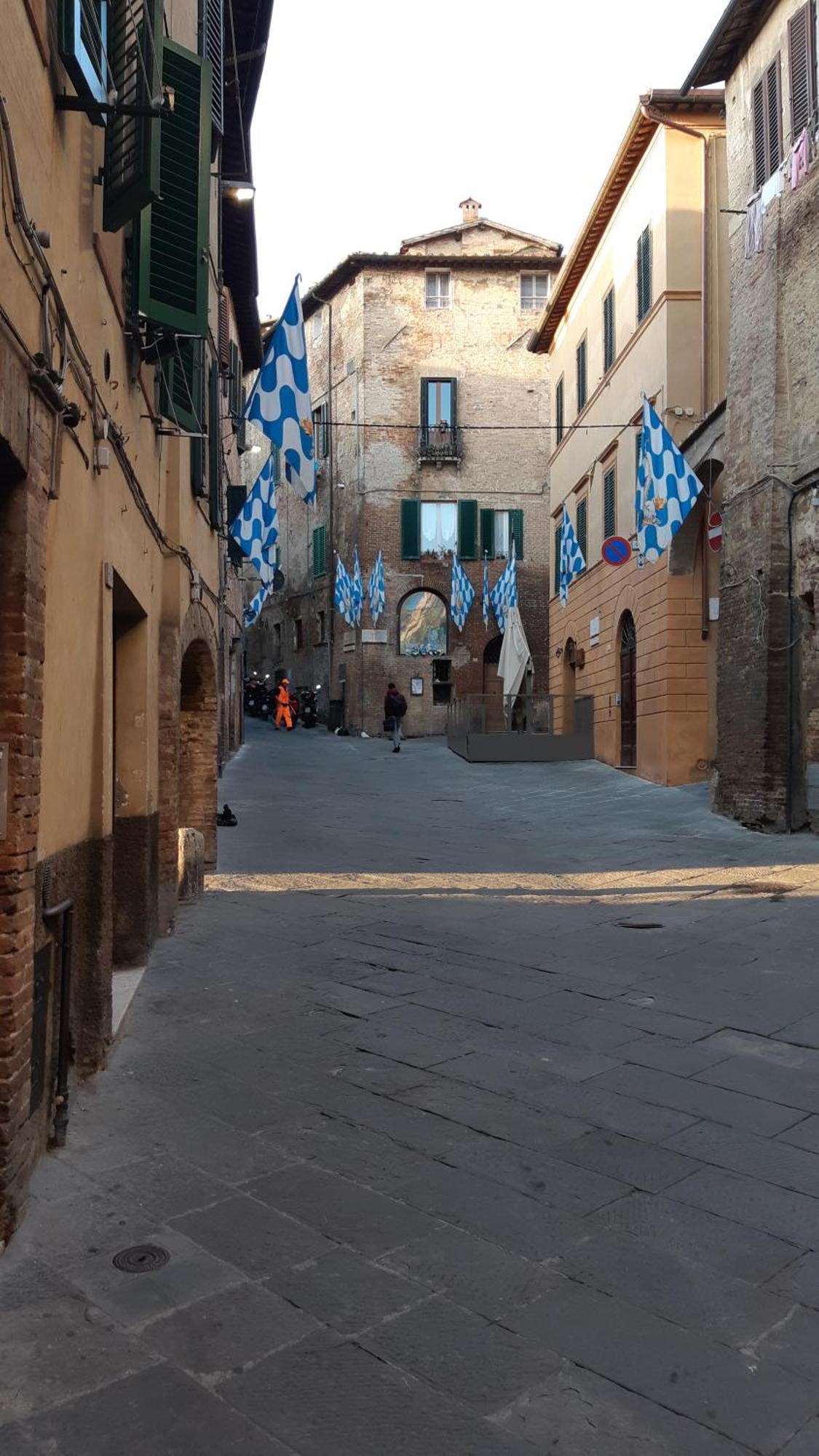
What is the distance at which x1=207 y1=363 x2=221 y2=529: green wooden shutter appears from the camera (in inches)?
432

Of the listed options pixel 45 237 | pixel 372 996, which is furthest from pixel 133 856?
pixel 45 237

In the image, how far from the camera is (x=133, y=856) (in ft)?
22.8

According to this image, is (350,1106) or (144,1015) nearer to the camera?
(350,1106)

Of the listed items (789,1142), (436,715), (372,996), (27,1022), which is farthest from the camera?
(436,715)

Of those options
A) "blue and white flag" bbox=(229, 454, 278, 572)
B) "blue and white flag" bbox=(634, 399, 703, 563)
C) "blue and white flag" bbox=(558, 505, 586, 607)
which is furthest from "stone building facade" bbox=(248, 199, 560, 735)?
"blue and white flag" bbox=(634, 399, 703, 563)

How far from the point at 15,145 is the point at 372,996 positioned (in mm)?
4452

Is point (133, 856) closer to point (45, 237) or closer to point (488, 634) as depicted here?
point (45, 237)

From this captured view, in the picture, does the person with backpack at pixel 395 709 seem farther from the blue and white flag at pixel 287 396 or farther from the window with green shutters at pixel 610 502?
the blue and white flag at pixel 287 396

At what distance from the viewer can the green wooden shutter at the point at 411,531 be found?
33.8 meters

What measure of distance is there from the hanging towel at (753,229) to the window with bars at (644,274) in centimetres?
499

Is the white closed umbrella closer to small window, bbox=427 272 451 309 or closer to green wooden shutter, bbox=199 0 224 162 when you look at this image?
green wooden shutter, bbox=199 0 224 162

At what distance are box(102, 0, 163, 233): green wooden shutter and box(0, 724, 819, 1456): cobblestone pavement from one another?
3735mm

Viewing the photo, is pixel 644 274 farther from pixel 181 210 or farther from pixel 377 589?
pixel 181 210

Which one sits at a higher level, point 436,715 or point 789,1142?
point 436,715
